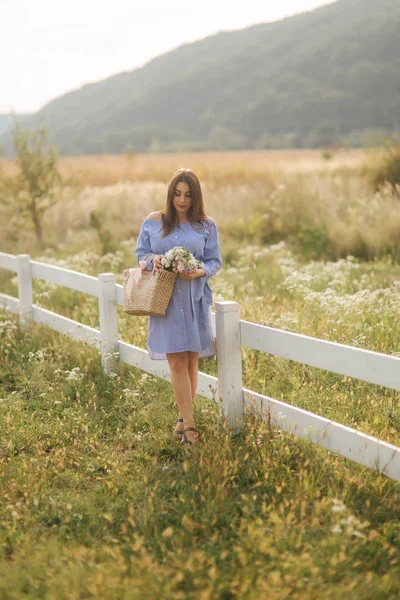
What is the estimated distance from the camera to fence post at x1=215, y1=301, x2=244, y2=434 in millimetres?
4578

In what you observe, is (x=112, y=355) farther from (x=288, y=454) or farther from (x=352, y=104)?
(x=352, y=104)

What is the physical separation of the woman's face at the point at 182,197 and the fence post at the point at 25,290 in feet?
12.1

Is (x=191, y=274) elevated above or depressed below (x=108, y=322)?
above

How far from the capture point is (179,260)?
445 cm

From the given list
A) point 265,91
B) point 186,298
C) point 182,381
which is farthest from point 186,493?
point 265,91

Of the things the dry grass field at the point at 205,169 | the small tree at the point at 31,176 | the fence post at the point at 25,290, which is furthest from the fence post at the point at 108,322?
the dry grass field at the point at 205,169

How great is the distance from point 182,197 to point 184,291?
654 mm

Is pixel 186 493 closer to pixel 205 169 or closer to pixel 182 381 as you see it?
pixel 182 381

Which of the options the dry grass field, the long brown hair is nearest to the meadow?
the long brown hair

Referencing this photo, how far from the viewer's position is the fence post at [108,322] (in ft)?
20.5

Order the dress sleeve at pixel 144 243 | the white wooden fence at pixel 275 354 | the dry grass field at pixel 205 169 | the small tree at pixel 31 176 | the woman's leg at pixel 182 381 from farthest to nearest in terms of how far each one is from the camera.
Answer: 1. the dry grass field at pixel 205 169
2. the small tree at pixel 31 176
3. the dress sleeve at pixel 144 243
4. the woman's leg at pixel 182 381
5. the white wooden fence at pixel 275 354

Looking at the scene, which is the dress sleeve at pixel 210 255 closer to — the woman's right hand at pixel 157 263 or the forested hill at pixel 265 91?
the woman's right hand at pixel 157 263

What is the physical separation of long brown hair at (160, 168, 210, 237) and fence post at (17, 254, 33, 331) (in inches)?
142

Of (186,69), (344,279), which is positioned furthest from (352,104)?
(344,279)
